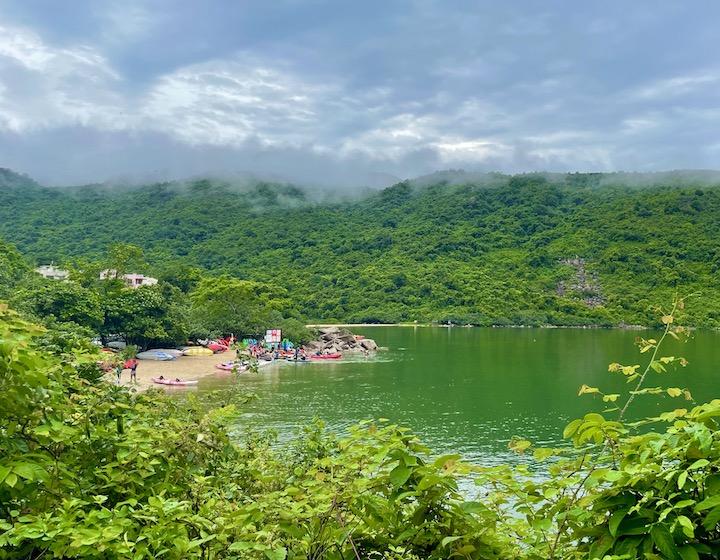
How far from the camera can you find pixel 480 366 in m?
41.9

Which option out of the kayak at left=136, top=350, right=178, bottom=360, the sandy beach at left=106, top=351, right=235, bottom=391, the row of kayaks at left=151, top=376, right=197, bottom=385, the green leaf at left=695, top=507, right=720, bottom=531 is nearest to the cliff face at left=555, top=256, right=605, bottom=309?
the sandy beach at left=106, top=351, right=235, bottom=391

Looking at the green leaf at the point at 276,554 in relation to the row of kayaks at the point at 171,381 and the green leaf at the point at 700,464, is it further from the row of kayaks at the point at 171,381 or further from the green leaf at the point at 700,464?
the row of kayaks at the point at 171,381

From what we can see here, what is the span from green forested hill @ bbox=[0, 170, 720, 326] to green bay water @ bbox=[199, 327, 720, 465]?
3437 centimetres

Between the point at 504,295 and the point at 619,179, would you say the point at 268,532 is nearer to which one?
the point at 504,295

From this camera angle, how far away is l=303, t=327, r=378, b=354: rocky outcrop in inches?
1951

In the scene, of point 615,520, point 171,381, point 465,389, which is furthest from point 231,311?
point 615,520

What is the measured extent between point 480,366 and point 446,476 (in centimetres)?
4138

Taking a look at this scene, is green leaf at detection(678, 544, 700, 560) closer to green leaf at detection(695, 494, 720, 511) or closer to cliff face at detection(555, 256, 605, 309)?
green leaf at detection(695, 494, 720, 511)

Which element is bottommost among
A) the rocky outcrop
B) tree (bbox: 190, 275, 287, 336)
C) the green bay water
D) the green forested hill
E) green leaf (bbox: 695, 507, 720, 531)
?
the green bay water

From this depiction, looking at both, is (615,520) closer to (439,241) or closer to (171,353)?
(171,353)

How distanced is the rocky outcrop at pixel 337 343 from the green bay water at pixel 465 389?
78.8 inches

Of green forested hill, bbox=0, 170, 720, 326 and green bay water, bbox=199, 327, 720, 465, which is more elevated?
green forested hill, bbox=0, 170, 720, 326

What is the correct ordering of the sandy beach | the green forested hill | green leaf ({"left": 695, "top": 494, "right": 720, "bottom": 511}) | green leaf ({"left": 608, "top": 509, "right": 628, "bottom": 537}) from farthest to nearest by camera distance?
the green forested hill
the sandy beach
green leaf ({"left": 608, "top": 509, "right": 628, "bottom": 537})
green leaf ({"left": 695, "top": 494, "right": 720, "bottom": 511})

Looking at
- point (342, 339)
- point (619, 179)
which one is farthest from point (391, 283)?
point (619, 179)
